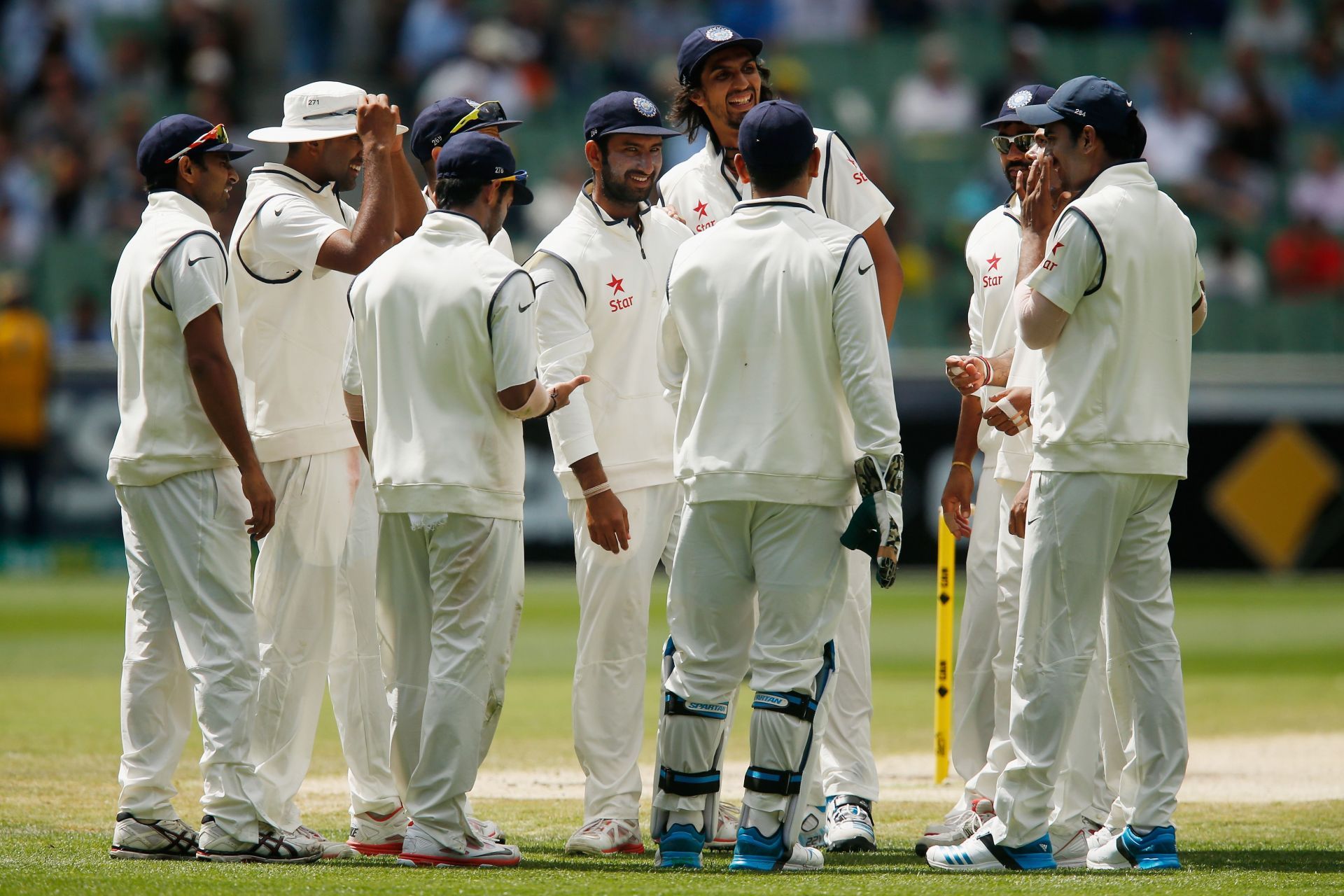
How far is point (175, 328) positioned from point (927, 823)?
346 centimetres

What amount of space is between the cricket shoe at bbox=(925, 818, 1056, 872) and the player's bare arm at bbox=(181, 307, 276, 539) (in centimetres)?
264

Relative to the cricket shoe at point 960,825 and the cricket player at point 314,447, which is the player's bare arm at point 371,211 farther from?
the cricket shoe at point 960,825

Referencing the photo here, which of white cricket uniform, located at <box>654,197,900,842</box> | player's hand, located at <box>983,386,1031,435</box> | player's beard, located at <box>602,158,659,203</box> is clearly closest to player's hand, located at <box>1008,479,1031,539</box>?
player's hand, located at <box>983,386,1031,435</box>

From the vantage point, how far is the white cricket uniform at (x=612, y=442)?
6.05m

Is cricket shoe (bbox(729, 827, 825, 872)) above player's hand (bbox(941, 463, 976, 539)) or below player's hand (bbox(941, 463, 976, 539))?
below

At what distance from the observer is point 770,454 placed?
533cm

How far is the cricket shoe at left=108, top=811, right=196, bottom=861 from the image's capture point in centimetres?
568

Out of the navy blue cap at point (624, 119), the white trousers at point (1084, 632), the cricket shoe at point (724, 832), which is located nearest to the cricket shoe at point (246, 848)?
the cricket shoe at point (724, 832)

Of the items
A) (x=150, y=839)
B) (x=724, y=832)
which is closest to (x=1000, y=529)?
(x=724, y=832)

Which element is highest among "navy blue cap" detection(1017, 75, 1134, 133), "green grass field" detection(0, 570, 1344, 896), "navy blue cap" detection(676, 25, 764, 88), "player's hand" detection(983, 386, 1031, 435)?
"navy blue cap" detection(676, 25, 764, 88)

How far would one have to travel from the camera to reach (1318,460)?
51.0 feet

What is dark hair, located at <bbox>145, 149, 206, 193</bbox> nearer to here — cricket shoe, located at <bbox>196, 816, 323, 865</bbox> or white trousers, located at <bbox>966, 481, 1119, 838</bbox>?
cricket shoe, located at <bbox>196, 816, 323, 865</bbox>

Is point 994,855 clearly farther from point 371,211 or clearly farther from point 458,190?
point 371,211

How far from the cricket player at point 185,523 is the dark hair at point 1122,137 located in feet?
9.36
